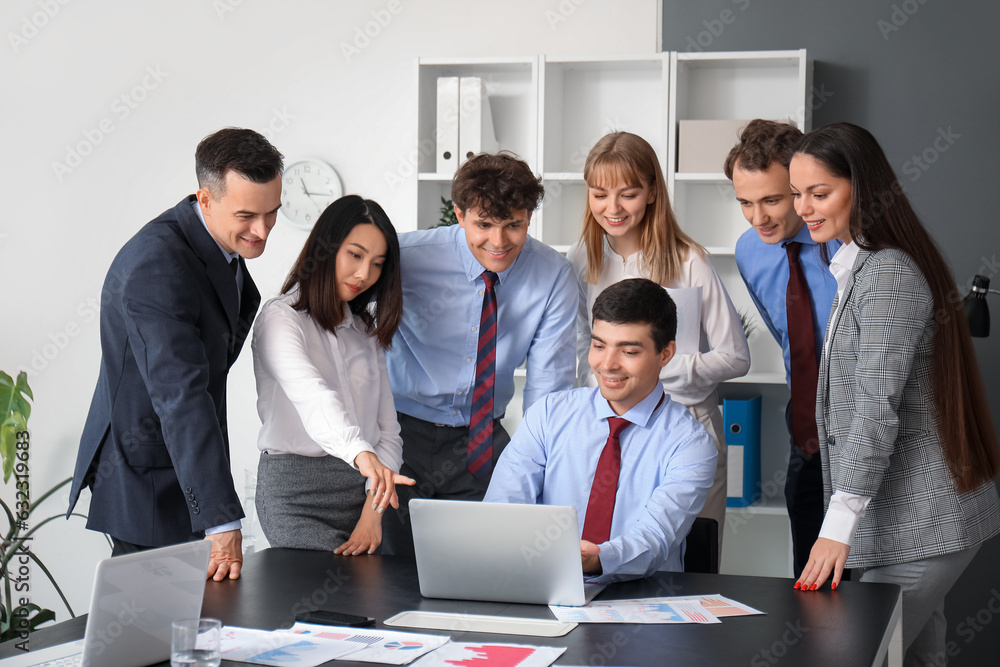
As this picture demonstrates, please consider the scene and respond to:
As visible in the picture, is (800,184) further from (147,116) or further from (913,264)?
(147,116)

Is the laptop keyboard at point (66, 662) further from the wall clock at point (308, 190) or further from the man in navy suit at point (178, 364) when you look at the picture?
the wall clock at point (308, 190)

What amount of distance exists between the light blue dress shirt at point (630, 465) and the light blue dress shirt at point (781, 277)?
627 millimetres

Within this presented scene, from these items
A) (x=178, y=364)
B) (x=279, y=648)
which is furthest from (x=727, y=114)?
(x=279, y=648)

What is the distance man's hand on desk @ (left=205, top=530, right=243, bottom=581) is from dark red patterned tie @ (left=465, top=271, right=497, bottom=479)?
0.80m

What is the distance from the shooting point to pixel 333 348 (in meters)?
2.17

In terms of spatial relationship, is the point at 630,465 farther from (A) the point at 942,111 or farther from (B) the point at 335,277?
(A) the point at 942,111

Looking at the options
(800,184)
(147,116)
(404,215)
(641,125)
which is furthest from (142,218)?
(800,184)

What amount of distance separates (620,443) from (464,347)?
0.61m

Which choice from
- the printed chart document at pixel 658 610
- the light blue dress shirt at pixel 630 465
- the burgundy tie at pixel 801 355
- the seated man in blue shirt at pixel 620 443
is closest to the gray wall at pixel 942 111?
the burgundy tie at pixel 801 355

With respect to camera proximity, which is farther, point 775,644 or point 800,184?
point 800,184

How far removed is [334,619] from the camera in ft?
5.04

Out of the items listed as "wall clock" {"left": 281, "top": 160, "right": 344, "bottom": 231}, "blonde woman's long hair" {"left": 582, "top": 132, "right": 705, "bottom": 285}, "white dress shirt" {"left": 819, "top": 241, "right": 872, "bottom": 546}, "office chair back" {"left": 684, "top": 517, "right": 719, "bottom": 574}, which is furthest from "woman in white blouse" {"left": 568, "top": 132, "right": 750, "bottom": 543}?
"wall clock" {"left": 281, "top": 160, "right": 344, "bottom": 231}

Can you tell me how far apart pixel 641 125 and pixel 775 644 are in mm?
2608

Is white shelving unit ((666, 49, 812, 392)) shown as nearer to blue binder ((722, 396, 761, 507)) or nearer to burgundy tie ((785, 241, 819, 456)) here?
blue binder ((722, 396, 761, 507))
